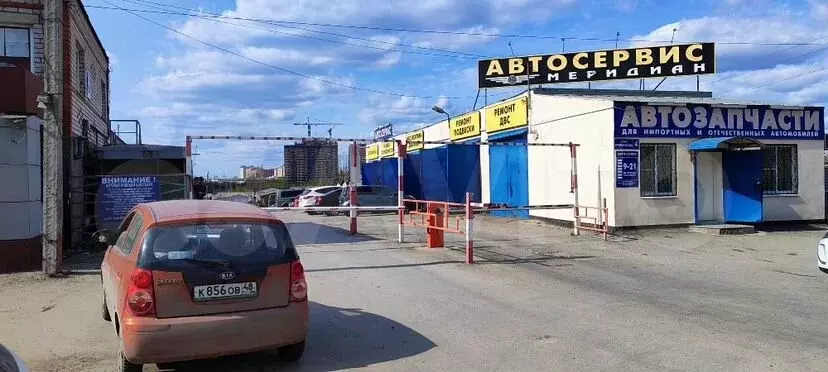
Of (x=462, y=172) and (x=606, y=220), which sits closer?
(x=606, y=220)

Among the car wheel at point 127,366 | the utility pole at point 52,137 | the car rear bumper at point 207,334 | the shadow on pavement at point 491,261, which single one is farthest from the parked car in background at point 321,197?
the car wheel at point 127,366

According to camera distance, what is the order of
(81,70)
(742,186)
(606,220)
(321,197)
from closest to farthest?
(606,220)
(742,186)
(81,70)
(321,197)

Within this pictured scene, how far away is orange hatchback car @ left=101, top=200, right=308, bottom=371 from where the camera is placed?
16.4 feet

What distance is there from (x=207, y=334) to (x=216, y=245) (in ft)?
2.64

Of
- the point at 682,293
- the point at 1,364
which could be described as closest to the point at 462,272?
the point at 682,293

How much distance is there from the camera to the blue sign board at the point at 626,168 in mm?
16641

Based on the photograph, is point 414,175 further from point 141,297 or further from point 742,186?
point 141,297

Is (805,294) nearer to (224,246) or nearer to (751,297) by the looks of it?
(751,297)

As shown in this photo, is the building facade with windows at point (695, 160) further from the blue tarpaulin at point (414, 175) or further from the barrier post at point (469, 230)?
the blue tarpaulin at point (414, 175)

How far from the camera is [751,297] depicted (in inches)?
339

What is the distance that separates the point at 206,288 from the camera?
518 centimetres

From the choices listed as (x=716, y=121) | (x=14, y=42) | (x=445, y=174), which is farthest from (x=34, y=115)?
(x=445, y=174)

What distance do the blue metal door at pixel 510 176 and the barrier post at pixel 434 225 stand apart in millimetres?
8185

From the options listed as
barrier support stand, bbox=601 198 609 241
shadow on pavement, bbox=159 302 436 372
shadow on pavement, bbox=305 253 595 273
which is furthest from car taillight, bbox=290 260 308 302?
barrier support stand, bbox=601 198 609 241
